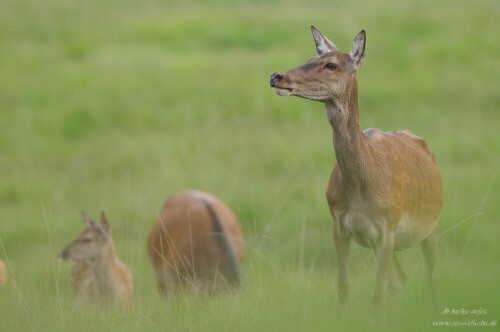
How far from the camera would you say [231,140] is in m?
11.4

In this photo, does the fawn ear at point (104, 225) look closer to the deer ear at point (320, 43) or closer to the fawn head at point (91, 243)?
the fawn head at point (91, 243)

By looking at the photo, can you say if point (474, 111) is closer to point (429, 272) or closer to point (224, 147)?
point (224, 147)

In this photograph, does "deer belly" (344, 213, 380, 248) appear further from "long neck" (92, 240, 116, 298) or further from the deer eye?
"long neck" (92, 240, 116, 298)

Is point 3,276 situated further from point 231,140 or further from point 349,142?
point 231,140

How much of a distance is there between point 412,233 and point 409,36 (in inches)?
398

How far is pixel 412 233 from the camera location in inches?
188

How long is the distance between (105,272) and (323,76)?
13.4 feet

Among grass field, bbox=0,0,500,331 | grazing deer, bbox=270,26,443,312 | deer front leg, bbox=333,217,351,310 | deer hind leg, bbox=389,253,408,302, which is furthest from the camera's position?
grass field, bbox=0,0,500,331

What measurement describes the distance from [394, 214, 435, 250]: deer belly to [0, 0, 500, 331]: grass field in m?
0.34

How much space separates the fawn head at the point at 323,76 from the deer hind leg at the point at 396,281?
1.22 metres

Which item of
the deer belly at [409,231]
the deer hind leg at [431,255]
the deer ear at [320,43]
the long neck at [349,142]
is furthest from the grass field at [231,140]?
the deer ear at [320,43]

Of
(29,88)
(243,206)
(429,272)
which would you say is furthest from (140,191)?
(429,272)

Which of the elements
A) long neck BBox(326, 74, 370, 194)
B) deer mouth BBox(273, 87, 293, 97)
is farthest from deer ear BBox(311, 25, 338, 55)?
deer mouth BBox(273, 87, 293, 97)

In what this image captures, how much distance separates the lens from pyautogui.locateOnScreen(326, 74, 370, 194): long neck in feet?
14.5
